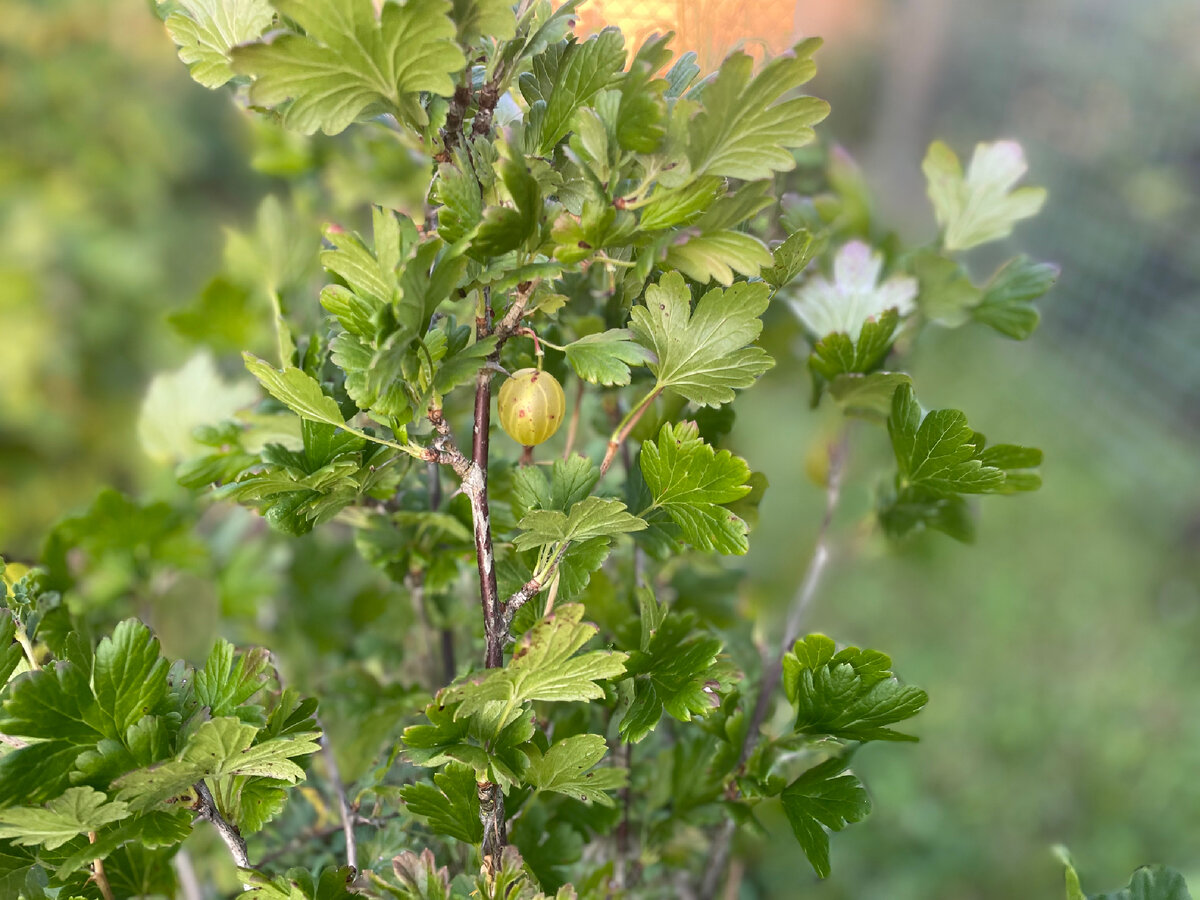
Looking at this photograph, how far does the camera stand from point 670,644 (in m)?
0.34

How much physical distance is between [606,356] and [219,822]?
0.22 metres

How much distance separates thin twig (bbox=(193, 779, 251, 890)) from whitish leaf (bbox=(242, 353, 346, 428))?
0.13m

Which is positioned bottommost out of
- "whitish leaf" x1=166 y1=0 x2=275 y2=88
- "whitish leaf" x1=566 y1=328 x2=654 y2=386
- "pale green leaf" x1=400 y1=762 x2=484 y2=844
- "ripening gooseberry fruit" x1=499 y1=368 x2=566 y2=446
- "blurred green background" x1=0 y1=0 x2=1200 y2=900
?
"blurred green background" x1=0 y1=0 x2=1200 y2=900

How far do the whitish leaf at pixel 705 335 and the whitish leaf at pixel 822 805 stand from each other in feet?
0.51

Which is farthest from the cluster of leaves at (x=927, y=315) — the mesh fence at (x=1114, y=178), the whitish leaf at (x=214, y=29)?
the mesh fence at (x=1114, y=178)

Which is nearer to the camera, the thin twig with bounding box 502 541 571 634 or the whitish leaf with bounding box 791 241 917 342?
the thin twig with bounding box 502 541 571 634

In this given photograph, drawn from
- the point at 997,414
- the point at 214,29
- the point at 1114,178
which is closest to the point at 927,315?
the point at 214,29

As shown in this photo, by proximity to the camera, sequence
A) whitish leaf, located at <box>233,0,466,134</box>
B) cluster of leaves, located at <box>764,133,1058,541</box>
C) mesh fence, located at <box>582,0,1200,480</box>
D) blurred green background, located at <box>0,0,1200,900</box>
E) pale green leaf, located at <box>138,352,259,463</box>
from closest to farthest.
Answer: whitish leaf, located at <box>233,0,466,134</box> < cluster of leaves, located at <box>764,133,1058,541</box> < pale green leaf, located at <box>138,352,259,463</box> < blurred green background, located at <box>0,0,1200,900</box> < mesh fence, located at <box>582,0,1200,480</box>

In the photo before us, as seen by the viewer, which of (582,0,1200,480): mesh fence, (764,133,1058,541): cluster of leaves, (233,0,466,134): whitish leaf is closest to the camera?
(233,0,466,134): whitish leaf

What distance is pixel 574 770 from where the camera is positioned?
322 millimetres

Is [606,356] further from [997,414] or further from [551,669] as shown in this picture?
[997,414]

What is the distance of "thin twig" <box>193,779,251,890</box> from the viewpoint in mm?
309

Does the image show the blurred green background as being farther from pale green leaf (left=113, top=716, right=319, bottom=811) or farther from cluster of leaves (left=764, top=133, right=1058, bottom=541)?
pale green leaf (left=113, top=716, right=319, bottom=811)

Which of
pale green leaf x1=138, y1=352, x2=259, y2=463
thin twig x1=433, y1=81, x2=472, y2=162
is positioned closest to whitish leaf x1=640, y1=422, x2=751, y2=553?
thin twig x1=433, y1=81, x2=472, y2=162
